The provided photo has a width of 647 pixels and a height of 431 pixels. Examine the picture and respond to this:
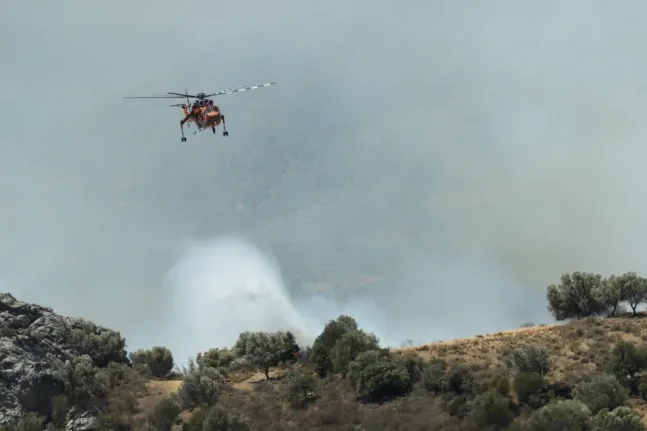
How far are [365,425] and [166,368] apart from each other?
44489 mm

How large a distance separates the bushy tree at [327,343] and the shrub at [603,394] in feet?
93.6

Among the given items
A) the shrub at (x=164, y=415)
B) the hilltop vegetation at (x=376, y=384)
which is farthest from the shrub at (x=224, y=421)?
the shrub at (x=164, y=415)

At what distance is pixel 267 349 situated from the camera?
79.2 meters

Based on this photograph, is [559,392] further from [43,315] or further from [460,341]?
[43,315]

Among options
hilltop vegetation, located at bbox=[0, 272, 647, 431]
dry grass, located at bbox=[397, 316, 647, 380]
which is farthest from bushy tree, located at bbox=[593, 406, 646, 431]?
dry grass, located at bbox=[397, 316, 647, 380]

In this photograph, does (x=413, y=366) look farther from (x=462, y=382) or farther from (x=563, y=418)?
(x=563, y=418)

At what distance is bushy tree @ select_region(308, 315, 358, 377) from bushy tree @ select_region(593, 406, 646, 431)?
32.5 m

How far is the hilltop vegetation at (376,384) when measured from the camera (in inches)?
2098

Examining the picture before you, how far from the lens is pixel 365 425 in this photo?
56.7 metres

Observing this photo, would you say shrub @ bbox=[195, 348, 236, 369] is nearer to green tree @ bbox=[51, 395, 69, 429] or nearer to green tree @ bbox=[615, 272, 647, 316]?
green tree @ bbox=[51, 395, 69, 429]

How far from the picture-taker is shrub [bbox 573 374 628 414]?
166 feet

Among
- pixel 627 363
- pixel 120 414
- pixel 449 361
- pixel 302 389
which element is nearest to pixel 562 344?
pixel 449 361

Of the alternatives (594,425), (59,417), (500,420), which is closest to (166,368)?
(59,417)

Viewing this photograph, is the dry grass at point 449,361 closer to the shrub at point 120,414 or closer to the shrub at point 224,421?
the shrub at point 120,414
